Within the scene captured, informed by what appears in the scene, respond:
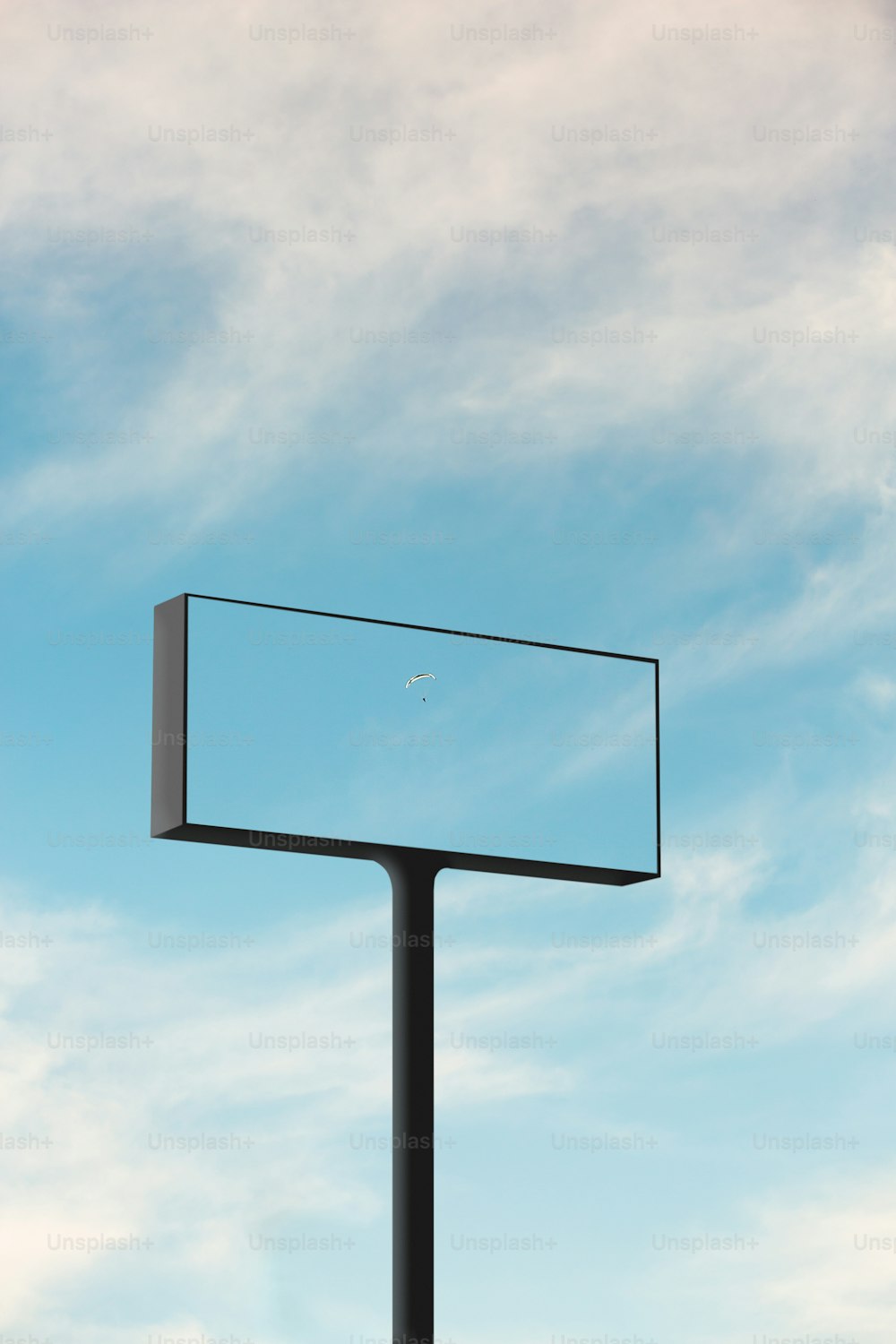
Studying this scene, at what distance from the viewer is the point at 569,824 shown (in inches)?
392

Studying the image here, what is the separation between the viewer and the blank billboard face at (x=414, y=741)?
9.11 metres

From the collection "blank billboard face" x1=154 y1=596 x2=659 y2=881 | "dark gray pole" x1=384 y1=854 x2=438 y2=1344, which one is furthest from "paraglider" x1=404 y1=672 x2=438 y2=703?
"dark gray pole" x1=384 y1=854 x2=438 y2=1344

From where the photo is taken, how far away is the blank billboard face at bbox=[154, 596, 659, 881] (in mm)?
9109

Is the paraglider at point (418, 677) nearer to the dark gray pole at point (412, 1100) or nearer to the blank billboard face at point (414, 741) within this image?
the blank billboard face at point (414, 741)

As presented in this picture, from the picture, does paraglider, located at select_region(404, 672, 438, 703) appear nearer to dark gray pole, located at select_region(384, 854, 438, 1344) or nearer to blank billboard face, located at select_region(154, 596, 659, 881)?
blank billboard face, located at select_region(154, 596, 659, 881)

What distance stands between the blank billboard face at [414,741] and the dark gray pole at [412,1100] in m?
0.33

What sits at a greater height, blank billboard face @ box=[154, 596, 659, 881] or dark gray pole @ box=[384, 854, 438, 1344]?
blank billboard face @ box=[154, 596, 659, 881]

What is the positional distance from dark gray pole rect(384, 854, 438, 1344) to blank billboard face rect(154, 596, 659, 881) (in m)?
0.33

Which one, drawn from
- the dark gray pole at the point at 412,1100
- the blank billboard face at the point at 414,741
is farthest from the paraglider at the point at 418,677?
the dark gray pole at the point at 412,1100

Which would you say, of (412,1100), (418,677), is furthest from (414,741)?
(412,1100)

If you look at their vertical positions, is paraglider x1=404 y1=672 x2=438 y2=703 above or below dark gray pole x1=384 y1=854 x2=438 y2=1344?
above

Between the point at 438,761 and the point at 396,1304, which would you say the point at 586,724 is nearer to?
the point at 438,761

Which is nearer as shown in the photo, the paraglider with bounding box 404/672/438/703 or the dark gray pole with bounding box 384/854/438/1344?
the dark gray pole with bounding box 384/854/438/1344

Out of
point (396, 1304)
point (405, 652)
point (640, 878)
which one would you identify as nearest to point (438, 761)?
point (405, 652)
